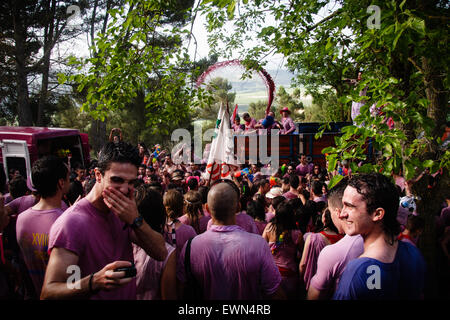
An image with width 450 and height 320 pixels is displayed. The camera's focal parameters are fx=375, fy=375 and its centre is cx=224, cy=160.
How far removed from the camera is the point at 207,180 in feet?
25.0

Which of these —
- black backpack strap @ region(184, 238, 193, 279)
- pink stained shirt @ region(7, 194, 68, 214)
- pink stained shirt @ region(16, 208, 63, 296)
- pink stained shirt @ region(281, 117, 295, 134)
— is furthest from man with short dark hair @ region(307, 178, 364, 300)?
pink stained shirt @ region(281, 117, 295, 134)

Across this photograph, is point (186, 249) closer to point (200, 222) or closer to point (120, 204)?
point (120, 204)

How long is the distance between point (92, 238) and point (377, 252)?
1570 millimetres

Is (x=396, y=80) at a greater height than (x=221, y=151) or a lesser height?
greater

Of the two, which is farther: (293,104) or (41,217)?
(293,104)

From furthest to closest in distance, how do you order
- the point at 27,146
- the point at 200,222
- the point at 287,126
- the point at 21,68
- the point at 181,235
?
1. the point at 21,68
2. the point at 287,126
3. the point at 27,146
4. the point at 200,222
5. the point at 181,235

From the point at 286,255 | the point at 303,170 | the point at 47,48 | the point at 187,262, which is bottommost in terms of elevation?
the point at 303,170

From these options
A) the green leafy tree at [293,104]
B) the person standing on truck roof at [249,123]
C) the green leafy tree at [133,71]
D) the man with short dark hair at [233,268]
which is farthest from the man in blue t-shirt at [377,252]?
the green leafy tree at [293,104]

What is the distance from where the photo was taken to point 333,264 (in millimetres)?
2430

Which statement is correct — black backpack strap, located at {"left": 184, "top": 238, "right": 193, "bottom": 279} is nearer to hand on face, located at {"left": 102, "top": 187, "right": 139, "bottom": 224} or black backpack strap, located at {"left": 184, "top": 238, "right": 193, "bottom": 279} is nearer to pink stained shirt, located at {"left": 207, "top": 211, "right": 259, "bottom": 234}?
hand on face, located at {"left": 102, "top": 187, "right": 139, "bottom": 224}

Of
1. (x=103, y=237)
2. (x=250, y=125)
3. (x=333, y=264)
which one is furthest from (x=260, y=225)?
(x=250, y=125)

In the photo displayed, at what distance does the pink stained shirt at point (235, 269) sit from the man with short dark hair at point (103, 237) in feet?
1.46

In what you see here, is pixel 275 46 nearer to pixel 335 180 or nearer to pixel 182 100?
pixel 182 100
